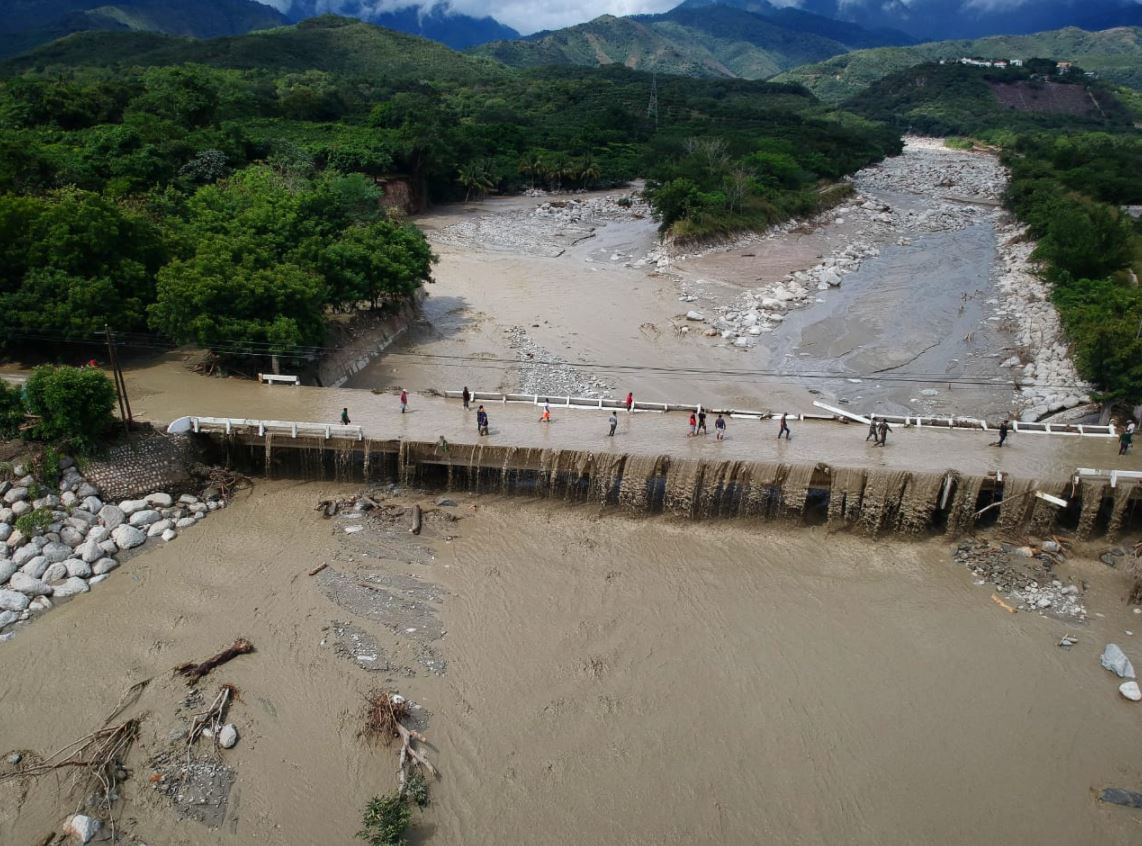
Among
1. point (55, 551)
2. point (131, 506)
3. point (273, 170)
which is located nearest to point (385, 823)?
point (55, 551)

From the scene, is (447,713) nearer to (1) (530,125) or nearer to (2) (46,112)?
(2) (46,112)

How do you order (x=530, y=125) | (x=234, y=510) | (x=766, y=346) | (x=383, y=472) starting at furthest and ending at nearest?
(x=530, y=125), (x=766, y=346), (x=383, y=472), (x=234, y=510)

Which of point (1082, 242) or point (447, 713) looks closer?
point (447, 713)

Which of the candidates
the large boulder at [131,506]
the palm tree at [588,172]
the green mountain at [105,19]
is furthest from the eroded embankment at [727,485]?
the green mountain at [105,19]

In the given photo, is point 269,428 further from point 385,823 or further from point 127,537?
point 385,823

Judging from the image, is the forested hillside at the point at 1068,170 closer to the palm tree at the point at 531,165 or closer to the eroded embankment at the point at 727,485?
the eroded embankment at the point at 727,485

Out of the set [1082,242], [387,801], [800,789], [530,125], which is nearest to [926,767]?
[800,789]
